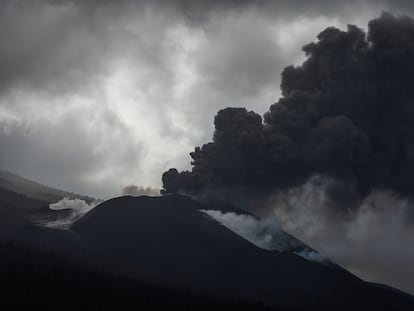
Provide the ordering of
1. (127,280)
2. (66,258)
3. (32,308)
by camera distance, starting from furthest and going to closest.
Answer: (66,258)
(127,280)
(32,308)

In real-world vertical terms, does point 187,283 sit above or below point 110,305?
above

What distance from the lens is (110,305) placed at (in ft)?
466

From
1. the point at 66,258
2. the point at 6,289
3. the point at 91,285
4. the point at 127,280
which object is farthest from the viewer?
the point at 66,258

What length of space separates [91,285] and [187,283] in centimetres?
4234

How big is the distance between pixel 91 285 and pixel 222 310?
29577 millimetres

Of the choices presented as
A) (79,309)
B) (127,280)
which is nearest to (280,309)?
(127,280)

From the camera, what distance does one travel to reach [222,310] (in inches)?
6093

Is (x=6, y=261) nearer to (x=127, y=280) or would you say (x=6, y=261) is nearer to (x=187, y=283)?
(x=127, y=280)

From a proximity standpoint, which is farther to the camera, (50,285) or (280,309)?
(280,309)

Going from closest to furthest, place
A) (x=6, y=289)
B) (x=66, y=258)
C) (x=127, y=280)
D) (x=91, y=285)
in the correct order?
(x=6, y=289) < (x=91, y=285) < (x=127, y=280) < (x=66, y=258)

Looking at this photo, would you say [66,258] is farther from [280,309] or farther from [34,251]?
[280,309]

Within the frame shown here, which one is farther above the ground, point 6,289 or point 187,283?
point 187,283

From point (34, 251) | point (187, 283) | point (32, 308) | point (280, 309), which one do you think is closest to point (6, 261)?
point (34, 251)

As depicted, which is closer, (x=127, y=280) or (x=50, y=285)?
(x=50, y=285)
